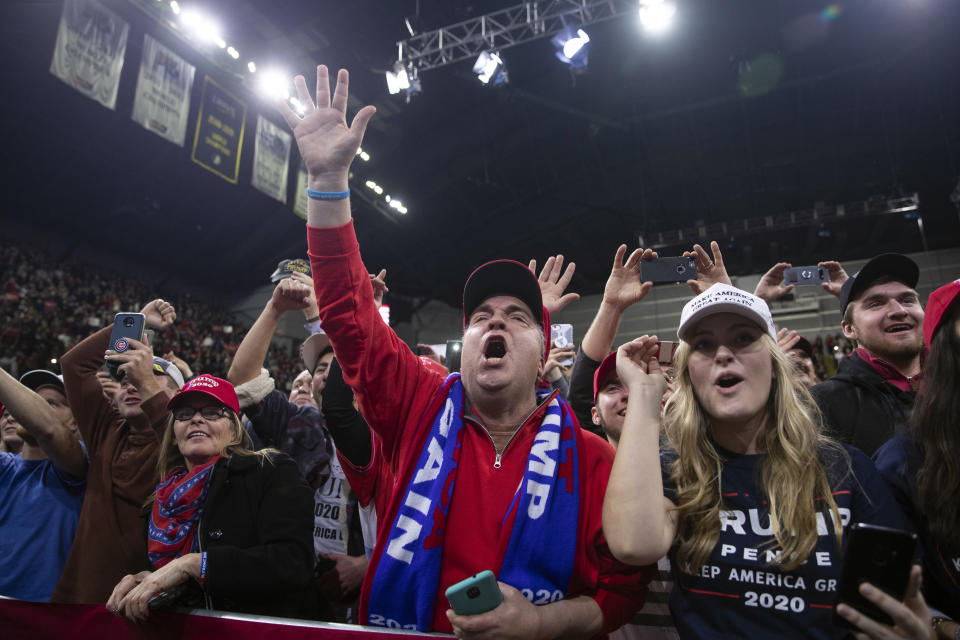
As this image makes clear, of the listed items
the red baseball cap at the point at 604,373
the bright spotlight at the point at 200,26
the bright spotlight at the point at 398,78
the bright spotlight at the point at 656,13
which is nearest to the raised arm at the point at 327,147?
the red baseball cap at the point at 604,373

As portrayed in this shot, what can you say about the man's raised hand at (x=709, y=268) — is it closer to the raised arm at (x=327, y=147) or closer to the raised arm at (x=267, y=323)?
the raised arm at (x=327, y=147)

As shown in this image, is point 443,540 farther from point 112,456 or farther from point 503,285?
point 112,456

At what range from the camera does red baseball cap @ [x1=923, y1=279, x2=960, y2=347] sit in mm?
1480

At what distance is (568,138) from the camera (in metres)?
12.5

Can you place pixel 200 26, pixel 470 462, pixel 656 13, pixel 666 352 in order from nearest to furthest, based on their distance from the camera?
pixel 470 462
pixel 666 352
pixel 656 13
pixel 200 26

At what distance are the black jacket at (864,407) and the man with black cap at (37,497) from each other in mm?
3347

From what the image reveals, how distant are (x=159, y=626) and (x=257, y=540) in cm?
38

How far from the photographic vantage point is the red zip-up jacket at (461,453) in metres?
1.35

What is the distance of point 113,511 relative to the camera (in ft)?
7.48

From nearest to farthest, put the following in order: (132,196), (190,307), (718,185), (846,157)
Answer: (846,157) → (718,185) → (132,196) → (190,307)

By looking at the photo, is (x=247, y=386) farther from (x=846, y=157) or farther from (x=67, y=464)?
(x=846, y=157)

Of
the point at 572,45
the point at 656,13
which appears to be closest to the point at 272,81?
the point at 572,45

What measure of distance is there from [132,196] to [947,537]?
685 inches

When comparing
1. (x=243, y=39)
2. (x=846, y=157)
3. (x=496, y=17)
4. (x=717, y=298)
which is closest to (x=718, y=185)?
(x=846, y=157)
